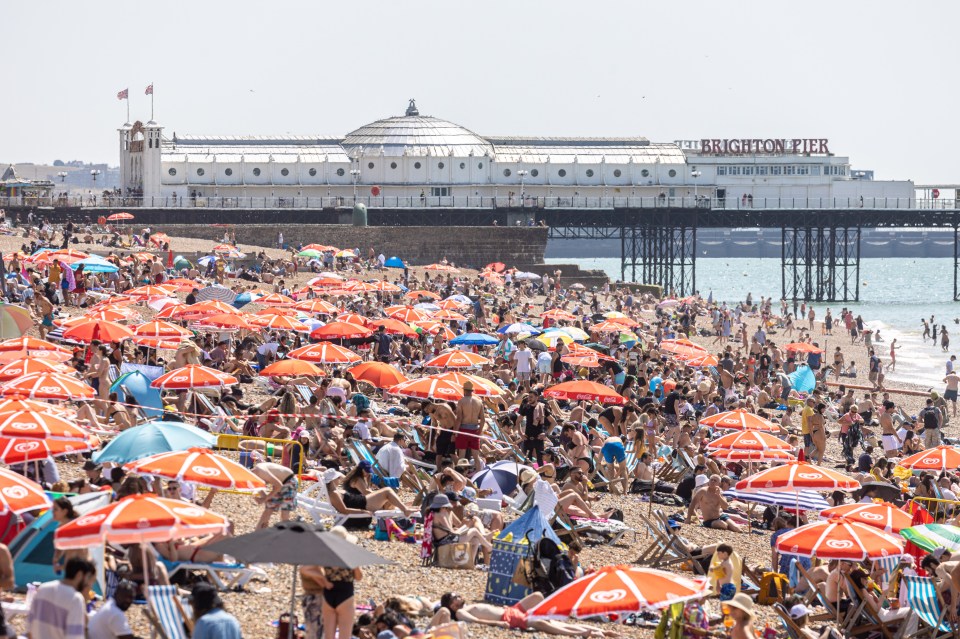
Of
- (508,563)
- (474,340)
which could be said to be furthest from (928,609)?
(474,340)

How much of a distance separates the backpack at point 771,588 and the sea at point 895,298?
24.3 meters

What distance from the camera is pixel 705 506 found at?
45.6 ft

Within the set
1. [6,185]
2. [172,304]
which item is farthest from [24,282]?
[6,185]

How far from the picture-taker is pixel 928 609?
9.90 metres

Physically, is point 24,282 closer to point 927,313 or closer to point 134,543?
point 134,543

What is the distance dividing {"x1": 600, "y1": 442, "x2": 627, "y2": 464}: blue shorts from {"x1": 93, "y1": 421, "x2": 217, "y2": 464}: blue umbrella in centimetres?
563

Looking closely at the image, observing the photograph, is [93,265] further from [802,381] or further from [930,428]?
[930,428]

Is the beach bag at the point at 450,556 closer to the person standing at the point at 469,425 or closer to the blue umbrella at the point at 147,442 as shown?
the blue umbrella at the point at 147,442

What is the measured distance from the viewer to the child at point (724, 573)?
34.2 feet

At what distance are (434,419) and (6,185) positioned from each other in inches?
1588

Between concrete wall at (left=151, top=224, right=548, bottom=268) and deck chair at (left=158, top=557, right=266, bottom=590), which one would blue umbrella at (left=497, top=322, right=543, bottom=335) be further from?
concrete wall at (left=151, top=224, right=548, bottom=268)

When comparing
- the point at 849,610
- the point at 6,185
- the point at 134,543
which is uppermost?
the point at 6,185

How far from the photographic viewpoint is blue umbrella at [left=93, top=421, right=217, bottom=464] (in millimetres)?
10523

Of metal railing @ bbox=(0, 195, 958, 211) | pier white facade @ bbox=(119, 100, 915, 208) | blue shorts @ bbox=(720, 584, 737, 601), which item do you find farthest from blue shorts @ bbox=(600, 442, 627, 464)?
pier white facade @ bbox=(119, 100, 915, 208)
